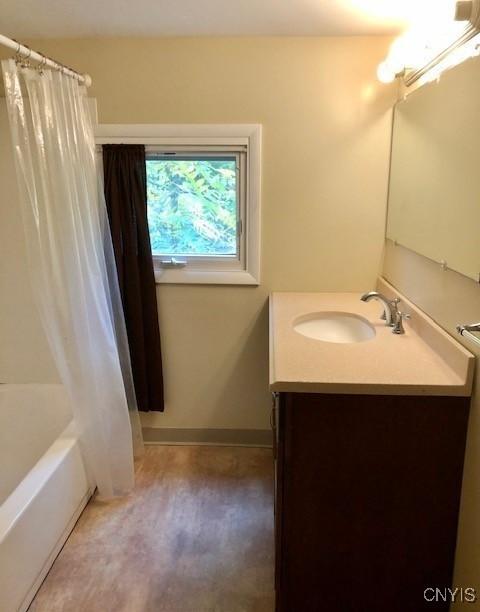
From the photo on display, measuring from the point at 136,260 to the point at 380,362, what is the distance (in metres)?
1.36

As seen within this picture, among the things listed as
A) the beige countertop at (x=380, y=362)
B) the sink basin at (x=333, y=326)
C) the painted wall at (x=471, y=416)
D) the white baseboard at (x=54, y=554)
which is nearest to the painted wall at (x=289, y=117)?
the sink basin at (x=333, y=326)

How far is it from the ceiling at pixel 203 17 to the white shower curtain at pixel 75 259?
0.93ft

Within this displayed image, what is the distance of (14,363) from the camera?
2.55m

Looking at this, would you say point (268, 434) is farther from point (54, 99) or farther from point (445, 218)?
point (54, 99)

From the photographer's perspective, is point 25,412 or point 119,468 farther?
point 25,412

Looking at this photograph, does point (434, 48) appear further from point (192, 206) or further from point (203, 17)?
point (192, 206)

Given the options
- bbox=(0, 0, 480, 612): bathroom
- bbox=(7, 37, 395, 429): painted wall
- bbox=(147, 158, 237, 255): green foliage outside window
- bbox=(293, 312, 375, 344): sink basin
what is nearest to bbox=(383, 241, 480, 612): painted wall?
bbox=(0, 0, 480, 612): bathroom

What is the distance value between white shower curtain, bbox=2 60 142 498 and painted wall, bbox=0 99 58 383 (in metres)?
0.54

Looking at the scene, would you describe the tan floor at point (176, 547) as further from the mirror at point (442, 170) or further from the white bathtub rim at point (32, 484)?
the mirror at point (442, 170)

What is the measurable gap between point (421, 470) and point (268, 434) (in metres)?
1.30

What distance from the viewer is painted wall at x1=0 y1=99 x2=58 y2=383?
234 cm

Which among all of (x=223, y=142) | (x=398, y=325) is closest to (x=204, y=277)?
(x=223, y=142)

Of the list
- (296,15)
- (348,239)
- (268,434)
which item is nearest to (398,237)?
(348,239)

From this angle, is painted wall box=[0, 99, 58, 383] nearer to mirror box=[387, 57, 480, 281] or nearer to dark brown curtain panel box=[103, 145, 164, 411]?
dark brown curtain panel box=[103, 145, 164, 411]
